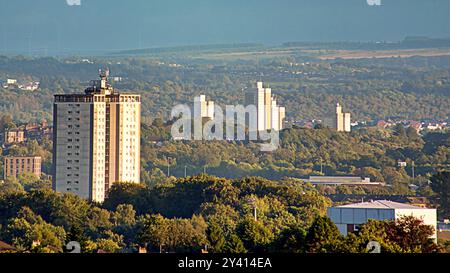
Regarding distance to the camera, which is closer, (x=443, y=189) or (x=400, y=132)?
(x=443, y=189)

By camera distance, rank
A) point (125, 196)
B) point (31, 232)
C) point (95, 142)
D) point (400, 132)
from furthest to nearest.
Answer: point (400, 132) < point (95, 142) < point (125, 196) < point (31, 232)

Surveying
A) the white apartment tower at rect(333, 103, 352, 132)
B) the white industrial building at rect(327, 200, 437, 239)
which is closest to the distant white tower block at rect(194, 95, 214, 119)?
the white apartment tower at rect(333, 103, 352, 132)

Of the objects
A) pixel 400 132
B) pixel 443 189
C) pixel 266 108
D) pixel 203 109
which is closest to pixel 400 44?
pixel 443 189

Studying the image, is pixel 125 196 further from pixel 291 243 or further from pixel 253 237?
pixel 291 243

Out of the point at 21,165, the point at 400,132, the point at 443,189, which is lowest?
the point at 21,165

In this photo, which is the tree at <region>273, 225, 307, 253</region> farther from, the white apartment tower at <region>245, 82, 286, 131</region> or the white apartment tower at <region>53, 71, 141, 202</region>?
the white apartment tower at <region>245, 82, 286, 131</region>

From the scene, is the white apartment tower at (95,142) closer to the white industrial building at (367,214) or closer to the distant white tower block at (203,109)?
the white industrial building at (367,214)

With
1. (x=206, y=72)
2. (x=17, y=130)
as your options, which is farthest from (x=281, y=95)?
(x=17, y=130)
